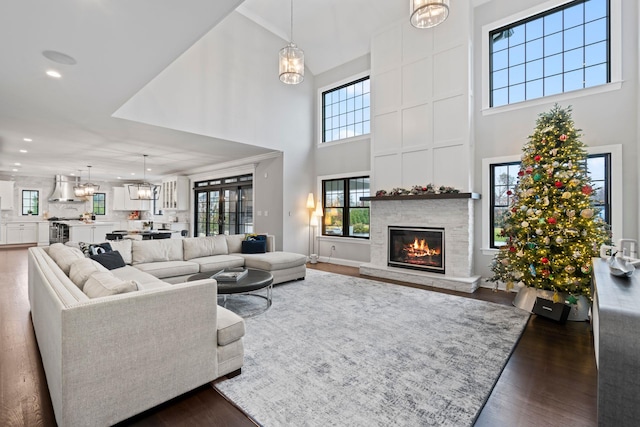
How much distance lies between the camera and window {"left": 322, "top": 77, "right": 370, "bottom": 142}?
702 cm

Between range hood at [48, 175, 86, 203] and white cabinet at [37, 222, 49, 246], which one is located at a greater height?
range hood at [48, 175, 86, 203]

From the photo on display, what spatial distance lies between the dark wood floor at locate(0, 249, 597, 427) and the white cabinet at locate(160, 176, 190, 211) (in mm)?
7180

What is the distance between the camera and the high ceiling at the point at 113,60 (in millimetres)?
2223

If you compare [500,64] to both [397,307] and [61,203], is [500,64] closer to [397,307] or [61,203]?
[397,307]

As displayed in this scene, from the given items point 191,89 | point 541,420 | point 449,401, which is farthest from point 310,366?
point 191,89

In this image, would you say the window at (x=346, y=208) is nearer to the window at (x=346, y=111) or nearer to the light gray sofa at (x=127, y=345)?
the window at (x=346, y=111)

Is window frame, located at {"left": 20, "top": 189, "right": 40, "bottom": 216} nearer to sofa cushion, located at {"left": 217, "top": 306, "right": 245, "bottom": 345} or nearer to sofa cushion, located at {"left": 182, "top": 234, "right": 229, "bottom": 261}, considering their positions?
sofa cushion, located at {"left": 182, "top": 234, "right": 229, "bottom": 261}

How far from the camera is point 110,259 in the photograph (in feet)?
13.1

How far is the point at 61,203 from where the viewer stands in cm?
1141

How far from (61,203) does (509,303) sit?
14486mm

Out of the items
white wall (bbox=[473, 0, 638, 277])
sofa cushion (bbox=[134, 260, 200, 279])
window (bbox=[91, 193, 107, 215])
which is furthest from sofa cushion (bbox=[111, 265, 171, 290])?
window (bbox=[91, 193, 107, 215])

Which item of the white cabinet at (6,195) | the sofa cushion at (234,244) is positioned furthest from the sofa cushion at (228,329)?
the white cabinet at (6,195)

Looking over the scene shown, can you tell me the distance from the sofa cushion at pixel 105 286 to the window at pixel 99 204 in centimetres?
1255

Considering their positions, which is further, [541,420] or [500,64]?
[500,64]
